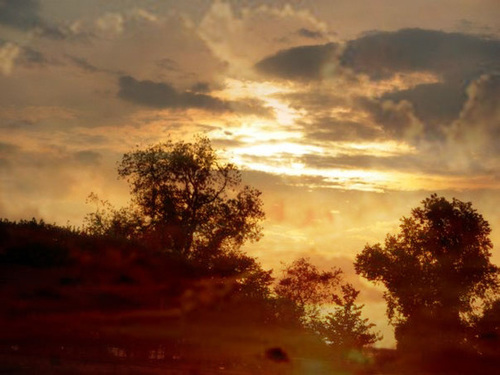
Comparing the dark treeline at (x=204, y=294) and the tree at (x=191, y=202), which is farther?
the tree at (x=191, y=202)

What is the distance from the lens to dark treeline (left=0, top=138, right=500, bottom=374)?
12875mm

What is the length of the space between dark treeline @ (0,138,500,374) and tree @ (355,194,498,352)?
112mm

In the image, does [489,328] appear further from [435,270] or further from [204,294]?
[204,294]

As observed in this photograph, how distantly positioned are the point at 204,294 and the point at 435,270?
36.7 m

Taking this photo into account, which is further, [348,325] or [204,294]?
[348,325]

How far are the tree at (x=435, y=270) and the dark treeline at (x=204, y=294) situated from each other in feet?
0.37

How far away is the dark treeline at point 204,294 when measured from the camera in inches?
507

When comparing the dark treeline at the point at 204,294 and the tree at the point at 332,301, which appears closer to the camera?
the dark treeline at the point at 204,294

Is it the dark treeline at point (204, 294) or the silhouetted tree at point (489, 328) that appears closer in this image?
the dark treeline at point (204, 294)

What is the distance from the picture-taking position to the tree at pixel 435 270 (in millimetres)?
55188

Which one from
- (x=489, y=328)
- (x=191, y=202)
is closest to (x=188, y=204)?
(x=191, y=202)

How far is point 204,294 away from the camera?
83.7ft

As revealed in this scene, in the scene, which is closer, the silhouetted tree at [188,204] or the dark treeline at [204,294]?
the dark treeline at [204,294]

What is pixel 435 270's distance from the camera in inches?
2218
